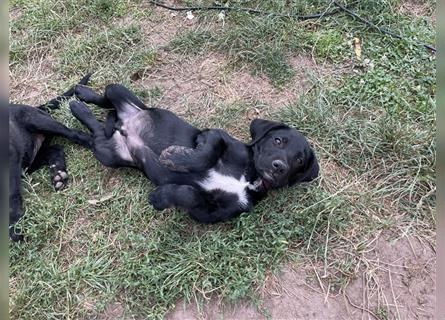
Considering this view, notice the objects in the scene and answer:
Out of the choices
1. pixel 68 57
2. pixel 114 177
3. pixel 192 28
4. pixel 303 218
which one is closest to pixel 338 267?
pixel 303 218

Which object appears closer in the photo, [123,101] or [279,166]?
[279,166]

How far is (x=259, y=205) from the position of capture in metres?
4.40

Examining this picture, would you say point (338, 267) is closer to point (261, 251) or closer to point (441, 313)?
point (261, 251)

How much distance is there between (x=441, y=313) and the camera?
3.09 m

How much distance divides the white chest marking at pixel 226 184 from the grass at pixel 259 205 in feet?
0.64

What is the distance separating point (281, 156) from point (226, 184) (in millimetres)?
543

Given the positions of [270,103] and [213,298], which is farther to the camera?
[270,103]

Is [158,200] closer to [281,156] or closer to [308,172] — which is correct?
[281,156]

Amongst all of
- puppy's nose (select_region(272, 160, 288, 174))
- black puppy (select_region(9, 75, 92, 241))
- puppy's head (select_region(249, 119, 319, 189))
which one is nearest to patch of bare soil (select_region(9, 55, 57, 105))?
black puppy (select_region(9, 75, 92, 241))

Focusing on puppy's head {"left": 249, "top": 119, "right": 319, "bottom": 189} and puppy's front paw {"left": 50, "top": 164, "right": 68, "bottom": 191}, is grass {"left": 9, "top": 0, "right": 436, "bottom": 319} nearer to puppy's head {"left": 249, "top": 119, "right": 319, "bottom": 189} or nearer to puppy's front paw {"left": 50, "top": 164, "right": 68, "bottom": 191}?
puppy's front paw {"left": 50, "top": 164, "right": 68, "bottom": 191}

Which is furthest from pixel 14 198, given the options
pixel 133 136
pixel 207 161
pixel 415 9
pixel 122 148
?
pixel 415 9

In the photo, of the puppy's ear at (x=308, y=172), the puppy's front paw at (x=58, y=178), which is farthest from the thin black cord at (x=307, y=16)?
the puppy's front paw at (x=58, y=178)

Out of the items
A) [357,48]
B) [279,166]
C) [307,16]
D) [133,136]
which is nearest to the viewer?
[279,166]

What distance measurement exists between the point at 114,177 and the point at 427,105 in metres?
3.15
